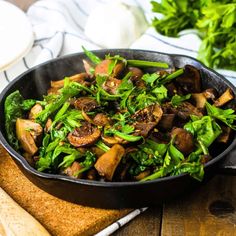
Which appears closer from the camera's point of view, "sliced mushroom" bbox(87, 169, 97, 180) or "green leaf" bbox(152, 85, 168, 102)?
"sliced mushroom" bbox(87, 169, 97, 180)

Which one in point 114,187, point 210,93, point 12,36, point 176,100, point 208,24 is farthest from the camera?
point 208,24

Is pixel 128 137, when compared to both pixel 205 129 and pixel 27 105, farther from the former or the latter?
pixel 27 105

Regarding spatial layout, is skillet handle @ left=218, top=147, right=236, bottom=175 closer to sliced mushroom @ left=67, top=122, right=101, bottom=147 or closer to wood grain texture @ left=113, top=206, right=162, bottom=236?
wood grain texture @ left=113, top=206, right=162, bottom=236

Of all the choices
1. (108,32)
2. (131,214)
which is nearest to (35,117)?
(131,214)

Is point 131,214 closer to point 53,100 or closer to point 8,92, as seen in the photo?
point 53,100

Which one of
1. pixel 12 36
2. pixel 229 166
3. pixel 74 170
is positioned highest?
pixel 12 36

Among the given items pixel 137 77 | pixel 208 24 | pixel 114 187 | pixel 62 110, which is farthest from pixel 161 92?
pixel 208 24

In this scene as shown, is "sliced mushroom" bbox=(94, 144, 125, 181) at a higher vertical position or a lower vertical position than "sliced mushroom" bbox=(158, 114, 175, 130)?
higher

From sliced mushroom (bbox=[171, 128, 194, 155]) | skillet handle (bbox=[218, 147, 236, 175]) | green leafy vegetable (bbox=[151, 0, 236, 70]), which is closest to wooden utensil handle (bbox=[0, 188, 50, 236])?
sliced mushroom (bbox=[171, 128, 194, 155])
